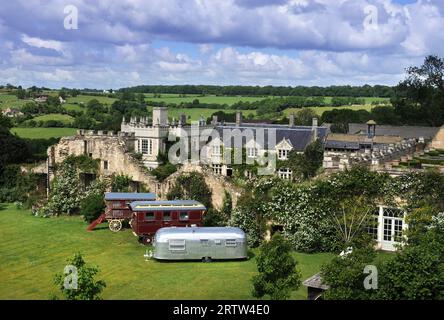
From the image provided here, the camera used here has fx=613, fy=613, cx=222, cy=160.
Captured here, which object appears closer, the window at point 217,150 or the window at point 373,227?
the window at point 373,227

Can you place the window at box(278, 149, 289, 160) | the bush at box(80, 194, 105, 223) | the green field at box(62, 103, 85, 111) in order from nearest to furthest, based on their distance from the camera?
1. the bush at box(80, 194, 105, 223)
2. the window at box(278, 149, 289, 160)
3. the green field at box(62, 103, 85, 111)

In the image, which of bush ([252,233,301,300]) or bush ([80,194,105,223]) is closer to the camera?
bush ([252,233,301,300])

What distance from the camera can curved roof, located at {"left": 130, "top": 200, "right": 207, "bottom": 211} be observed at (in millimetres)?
34088

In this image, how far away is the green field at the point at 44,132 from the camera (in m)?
85.2

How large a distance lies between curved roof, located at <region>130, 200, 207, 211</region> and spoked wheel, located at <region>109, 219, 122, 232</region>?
2.55m

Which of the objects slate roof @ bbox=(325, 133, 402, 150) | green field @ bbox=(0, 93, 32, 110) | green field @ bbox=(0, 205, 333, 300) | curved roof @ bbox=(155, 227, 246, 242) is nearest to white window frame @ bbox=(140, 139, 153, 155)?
slate roof @ bbox=(325, 133, 402, 150)

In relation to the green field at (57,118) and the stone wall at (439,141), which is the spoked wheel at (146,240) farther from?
the green field at (57,118)

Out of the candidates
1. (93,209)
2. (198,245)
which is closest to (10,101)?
(93,209)

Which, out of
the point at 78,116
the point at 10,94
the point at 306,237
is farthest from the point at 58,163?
the point at 10,94

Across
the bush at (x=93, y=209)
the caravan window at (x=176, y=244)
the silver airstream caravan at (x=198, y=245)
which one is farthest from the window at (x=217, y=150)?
the caravan window at (x=176, y=244)

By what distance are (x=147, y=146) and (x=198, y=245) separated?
35262 millimetres

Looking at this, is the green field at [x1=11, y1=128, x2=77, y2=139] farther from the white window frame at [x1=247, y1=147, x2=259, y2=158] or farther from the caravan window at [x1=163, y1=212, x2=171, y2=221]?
the caravan window at [x1=163, y1=212, x2=171, y2=221]

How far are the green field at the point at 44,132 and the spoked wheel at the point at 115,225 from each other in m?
49.7
